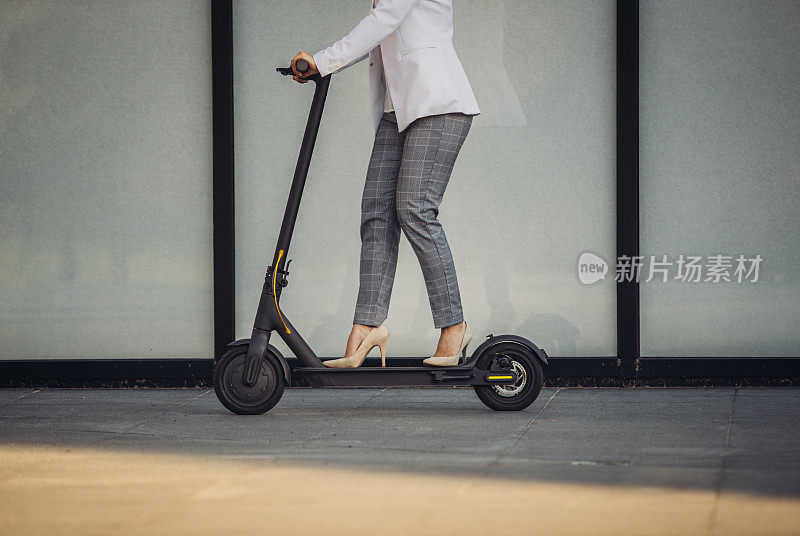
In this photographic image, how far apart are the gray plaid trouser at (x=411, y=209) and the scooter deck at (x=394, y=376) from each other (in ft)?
0.66

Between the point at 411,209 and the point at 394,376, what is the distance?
64cm

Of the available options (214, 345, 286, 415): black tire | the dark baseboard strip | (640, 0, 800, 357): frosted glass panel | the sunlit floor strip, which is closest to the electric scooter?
(214, 345, 286, 415): black tire

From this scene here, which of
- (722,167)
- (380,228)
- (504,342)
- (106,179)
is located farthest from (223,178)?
(722,167)

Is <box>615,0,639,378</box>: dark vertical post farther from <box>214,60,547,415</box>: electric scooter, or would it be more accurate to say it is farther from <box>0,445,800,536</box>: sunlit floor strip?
<box>0,445,800,536</box>: sunlit floor strip

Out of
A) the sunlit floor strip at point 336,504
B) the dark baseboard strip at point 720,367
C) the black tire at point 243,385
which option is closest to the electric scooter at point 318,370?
the black tire at point 243,385

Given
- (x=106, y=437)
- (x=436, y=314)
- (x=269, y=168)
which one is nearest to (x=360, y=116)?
(x=269, y=168)

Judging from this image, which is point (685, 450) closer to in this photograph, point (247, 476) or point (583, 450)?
point (583, 450)

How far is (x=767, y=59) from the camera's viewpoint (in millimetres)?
5207

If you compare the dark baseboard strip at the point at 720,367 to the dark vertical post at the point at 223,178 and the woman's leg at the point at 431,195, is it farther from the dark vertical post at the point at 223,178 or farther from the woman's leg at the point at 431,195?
the dark vertical post at the point at 223,178

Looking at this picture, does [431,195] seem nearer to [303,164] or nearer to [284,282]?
[303,164]

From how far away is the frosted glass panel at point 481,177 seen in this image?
17.3 feet

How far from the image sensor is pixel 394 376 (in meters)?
4.25

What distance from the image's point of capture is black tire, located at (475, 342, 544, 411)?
4262 mm

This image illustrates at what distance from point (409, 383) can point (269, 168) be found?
161cm
